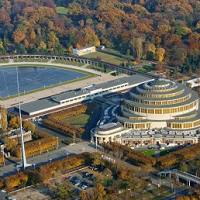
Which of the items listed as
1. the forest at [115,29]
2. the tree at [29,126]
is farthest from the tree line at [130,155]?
the forest at [115,29]

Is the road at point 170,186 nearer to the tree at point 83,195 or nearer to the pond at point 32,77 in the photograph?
the tree at point 83,195

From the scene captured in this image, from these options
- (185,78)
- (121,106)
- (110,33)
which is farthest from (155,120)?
(110,33)

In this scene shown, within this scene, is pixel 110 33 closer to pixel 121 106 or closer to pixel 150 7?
pixel 150 7

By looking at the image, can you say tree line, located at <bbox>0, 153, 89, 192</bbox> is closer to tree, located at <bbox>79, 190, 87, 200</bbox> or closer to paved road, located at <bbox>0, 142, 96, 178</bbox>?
paved road, located at <bbox>0, 142, 96, 178</bbox>

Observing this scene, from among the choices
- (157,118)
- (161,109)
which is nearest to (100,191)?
(157,118)

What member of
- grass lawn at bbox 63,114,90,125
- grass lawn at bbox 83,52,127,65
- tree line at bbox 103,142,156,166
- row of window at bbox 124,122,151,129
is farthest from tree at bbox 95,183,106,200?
grass lawn at bbox 83,52,127,65

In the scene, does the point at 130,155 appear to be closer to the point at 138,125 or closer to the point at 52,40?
the point at 138,125
